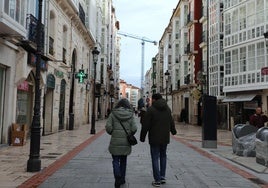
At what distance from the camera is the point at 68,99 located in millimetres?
26156

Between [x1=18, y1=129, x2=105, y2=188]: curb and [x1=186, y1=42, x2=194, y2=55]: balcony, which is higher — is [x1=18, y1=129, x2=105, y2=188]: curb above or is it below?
below

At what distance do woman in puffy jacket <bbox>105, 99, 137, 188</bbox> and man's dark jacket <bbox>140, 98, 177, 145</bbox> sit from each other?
1.95ft

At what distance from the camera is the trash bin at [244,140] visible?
42.3 feet

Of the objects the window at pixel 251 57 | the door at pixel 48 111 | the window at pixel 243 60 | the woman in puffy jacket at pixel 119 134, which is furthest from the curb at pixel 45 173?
the window at pixel 243 60

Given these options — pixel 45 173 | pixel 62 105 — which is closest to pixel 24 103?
pixel 62 105

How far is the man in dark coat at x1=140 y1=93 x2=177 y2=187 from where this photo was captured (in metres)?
7.49

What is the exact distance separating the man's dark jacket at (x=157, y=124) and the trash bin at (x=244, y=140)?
6.20 metres

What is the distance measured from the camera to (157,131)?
7531 millimetres

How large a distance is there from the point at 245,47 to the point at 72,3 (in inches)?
552

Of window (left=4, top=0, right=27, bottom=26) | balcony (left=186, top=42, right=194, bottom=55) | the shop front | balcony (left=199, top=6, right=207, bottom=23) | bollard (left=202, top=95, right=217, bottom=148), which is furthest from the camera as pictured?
balcony (left=186, top=42, right=194, bottom=55)

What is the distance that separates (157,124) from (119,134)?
98 centimetres

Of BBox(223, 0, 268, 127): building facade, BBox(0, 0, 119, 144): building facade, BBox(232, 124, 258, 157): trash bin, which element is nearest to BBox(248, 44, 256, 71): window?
BBox(223, 0, 268, 127): building facade

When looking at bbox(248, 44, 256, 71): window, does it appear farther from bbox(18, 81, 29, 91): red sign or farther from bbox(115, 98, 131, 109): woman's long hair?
bbox(115, 98, 131, 109): woman's long hair

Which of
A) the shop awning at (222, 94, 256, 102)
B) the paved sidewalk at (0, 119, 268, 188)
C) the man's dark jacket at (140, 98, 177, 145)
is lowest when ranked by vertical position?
the paved sidewalk at (0, 119, 268, 188)
